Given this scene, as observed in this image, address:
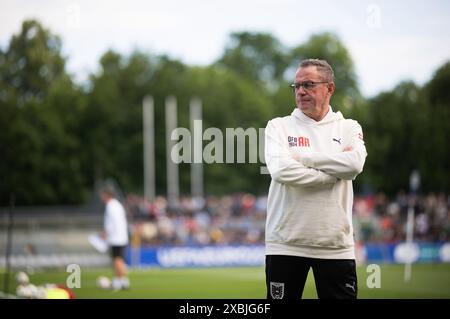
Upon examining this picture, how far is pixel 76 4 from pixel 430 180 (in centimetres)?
4470

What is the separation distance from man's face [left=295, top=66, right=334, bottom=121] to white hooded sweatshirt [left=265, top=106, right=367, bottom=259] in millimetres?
185

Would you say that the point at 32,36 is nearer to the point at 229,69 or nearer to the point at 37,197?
the point at 37,197

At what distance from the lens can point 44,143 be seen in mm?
44562

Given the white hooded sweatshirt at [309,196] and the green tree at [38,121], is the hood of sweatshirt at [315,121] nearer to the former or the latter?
the white hooded sweatshirt at [309,196]

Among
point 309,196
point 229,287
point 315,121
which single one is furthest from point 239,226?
point 309,196

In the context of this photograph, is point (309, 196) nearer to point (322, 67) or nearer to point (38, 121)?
point (322, 67)

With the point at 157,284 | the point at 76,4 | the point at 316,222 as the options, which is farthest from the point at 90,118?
the point at 316,222

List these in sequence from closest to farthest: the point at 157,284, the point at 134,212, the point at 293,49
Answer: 1. the point at 157,284
2. the point at 134,212
3. the point at 293,49

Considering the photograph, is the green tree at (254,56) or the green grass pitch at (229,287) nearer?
the green grass pitch at (229,287)

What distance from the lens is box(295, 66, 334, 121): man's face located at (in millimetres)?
5812

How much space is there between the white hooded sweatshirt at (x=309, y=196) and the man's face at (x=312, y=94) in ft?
0.61

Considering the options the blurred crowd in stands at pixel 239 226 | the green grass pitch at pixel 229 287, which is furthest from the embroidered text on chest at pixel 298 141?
the blurred crowd in stands at pixel 239 226

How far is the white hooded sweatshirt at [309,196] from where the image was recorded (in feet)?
18.5
